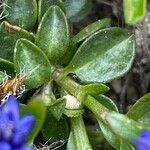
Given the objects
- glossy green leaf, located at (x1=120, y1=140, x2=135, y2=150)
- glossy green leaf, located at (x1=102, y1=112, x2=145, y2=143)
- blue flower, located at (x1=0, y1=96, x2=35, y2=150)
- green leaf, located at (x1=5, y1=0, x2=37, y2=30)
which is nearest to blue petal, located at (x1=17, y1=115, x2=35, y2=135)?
blue flower, located at (x1=0, y1=96, x2=35, y2=150)

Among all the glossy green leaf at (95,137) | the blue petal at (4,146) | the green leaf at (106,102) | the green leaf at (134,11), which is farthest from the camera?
the glossy green leaf at (95,137)

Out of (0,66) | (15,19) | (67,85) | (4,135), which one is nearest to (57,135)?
(67,85)

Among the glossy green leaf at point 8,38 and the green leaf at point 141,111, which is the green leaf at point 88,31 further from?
the green leaf at point 141,111

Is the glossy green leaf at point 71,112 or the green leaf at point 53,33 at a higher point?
the green leaf at point 53,33

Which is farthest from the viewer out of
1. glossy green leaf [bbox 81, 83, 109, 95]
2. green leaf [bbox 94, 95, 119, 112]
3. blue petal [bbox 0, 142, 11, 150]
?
green leaf [bbox 94, 95, 119, 112]

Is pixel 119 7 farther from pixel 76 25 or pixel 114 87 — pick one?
pixel 114 87

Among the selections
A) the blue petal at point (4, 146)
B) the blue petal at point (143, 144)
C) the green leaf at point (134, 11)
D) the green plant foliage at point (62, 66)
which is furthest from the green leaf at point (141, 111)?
the blue petal at point (4, 146)

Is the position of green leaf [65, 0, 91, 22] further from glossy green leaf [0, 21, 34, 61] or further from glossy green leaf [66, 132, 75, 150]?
glossy green leaf [66, 132, 75, 150]

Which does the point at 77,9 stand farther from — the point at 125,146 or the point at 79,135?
the point at 125,146
